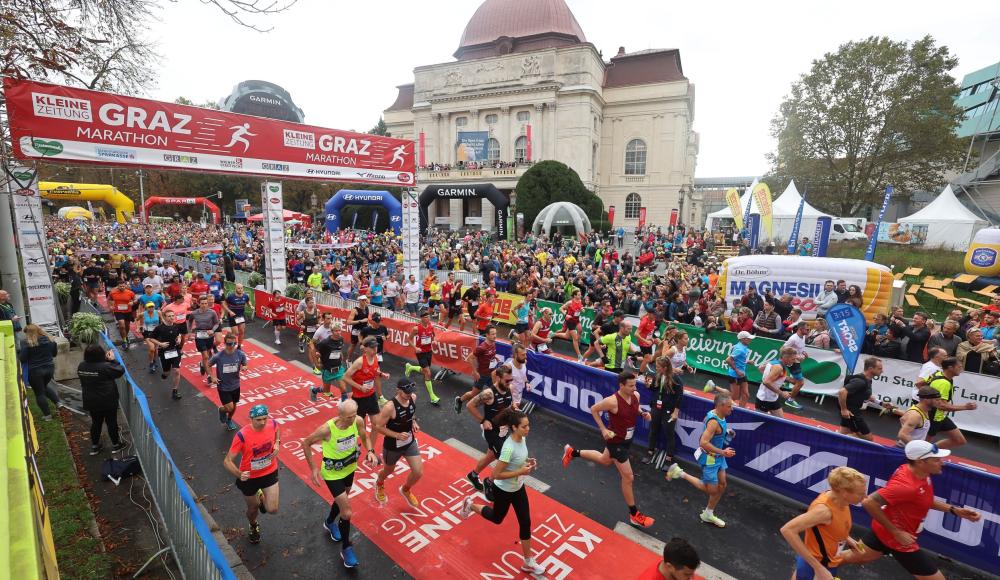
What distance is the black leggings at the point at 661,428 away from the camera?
7531 mm

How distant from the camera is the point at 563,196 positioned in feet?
130

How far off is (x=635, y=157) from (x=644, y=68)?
955 centimetres

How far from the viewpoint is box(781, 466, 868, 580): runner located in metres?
3.97

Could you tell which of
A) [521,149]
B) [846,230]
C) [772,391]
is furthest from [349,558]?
[521,149]

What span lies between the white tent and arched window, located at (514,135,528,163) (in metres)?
34.2

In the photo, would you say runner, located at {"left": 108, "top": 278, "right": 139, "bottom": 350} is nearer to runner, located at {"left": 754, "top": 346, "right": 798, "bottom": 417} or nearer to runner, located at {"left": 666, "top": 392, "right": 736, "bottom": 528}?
runner, located at {"left": 666, "top": 392, "right": 736, "bottom": 528}

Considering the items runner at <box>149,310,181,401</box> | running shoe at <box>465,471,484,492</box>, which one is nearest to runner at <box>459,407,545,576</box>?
running shoe at <box>465,471,484,492</box>

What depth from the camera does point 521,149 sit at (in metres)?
52.9

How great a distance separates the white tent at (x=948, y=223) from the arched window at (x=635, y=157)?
95.6 ft

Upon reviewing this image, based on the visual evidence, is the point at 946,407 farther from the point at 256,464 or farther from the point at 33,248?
the point at 33,248

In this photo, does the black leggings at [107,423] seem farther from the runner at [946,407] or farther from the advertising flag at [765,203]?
the advertising flag at [765,203]

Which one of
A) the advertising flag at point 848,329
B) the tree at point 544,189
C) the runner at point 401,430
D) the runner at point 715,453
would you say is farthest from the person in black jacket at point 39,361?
the tree at point 544,189

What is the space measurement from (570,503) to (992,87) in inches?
2175

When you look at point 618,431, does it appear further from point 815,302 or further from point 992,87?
point 992,87
